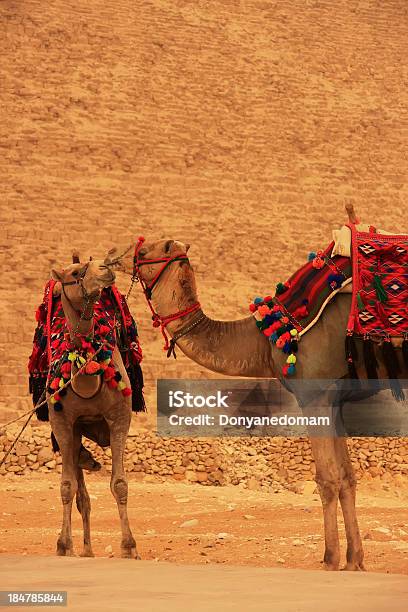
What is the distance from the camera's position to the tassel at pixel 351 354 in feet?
29.6

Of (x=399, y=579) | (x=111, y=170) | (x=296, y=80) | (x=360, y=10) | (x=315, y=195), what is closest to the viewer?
(x=399, y=579)

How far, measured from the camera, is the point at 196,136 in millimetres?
35719

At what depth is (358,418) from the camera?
1648 cm

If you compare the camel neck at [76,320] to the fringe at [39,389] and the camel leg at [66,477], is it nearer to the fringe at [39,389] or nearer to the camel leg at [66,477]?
the camel leg at [66,477]

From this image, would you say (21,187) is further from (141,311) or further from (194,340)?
(194,340)

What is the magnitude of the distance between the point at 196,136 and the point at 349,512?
89.4 feet

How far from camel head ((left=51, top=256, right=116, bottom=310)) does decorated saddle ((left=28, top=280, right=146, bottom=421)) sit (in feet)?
1.01

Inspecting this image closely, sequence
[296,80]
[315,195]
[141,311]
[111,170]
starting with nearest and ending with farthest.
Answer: [141,311], [111,170], [315,195], [296,80]

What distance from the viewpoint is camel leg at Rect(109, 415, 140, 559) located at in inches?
380

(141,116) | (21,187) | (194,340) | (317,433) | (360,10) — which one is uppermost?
(360,10)

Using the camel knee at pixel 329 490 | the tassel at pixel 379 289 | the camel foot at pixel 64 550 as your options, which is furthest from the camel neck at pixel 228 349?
the camel foot at pixel 64 550

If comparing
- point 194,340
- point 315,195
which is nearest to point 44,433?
point 194,340

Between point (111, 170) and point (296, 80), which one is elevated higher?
point (296, 80)

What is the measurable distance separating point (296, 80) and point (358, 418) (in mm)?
23644
